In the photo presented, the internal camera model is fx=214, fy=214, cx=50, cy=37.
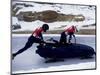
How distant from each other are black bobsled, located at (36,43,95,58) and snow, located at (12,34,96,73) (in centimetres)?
5

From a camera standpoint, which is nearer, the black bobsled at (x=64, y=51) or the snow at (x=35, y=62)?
the snow at (x=35, y=62)

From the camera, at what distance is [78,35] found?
2.41 m

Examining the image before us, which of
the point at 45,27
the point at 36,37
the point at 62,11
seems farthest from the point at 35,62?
the point at 62,11

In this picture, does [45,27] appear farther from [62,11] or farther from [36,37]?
[62,11]

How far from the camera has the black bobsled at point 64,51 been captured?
2.27 metres

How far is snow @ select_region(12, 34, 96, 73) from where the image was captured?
84.3 inches

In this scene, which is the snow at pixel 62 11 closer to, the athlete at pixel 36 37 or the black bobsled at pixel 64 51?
the athlete at pixel 36 37

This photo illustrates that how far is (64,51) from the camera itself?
92.7 inches

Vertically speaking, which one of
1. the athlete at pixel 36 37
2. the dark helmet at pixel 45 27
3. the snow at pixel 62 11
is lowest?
the athlete at pixel 36 37

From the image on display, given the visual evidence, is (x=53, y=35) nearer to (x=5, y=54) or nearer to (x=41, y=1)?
(x=41, y=1)

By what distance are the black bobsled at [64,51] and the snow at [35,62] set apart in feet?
0.15

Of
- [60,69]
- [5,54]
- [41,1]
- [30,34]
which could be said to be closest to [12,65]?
[5,54]

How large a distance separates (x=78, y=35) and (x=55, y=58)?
375 millimetres

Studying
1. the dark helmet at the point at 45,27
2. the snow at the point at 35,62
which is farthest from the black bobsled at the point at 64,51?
the dark helmet at the point at 45,27
